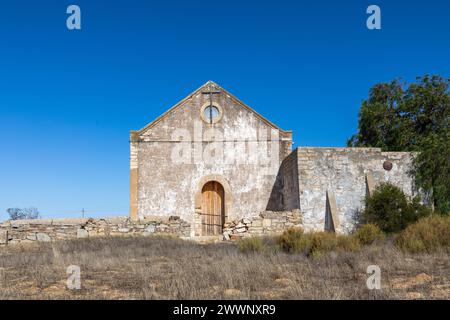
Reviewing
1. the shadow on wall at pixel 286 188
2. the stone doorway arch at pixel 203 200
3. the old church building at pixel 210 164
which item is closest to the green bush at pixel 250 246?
the shadow on wall at pixel 286 188

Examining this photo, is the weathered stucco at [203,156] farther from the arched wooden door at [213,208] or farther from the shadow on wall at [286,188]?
the arched wooden door at [213,208]

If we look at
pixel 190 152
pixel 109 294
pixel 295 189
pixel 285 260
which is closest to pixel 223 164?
pixel 190 152

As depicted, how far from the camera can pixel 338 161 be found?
1510 cm

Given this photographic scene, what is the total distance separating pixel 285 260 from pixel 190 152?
9518 millimetres

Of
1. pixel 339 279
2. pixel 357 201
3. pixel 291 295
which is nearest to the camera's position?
pixel 291 295

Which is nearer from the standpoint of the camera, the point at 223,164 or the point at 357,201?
the point at 357,201

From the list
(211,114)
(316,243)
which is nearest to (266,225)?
(316,243)

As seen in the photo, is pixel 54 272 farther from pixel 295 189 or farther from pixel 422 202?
pixel 422 202

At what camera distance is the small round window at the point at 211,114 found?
57.5 ft

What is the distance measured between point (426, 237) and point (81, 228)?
425 inches

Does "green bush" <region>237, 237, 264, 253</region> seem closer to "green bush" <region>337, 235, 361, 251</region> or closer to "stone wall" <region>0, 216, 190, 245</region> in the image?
"green bush" <region>337, 235, 361, 251</region>

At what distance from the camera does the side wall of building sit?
14766 millimetres

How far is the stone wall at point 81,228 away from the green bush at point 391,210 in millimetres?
6648

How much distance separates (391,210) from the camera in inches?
533
